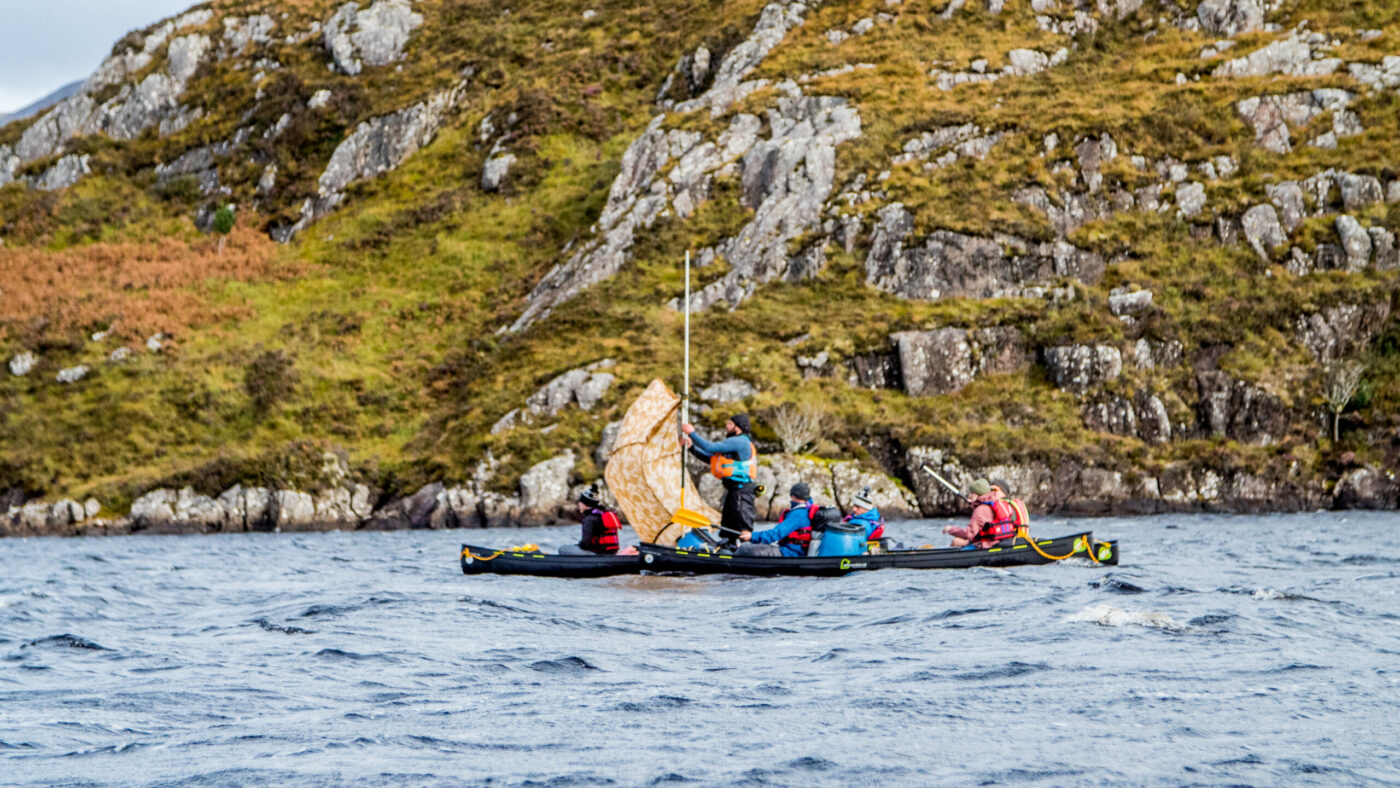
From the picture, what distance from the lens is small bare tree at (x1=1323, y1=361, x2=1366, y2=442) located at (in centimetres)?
6072

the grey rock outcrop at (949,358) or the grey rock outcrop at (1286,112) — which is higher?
the grey rock outcrop at (1286,112)

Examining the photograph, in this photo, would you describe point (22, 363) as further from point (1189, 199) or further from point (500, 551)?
point (1189, 199)

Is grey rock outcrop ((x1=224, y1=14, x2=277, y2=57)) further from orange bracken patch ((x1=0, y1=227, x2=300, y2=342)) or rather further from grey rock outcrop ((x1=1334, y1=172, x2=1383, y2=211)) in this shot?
grey rock outcrop ((x1=1334, y1=172, x2=1383, y2=211))

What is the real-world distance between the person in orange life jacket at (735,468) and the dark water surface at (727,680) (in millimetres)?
1837

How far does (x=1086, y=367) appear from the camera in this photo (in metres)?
65.4

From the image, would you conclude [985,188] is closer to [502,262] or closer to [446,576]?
[502,262]

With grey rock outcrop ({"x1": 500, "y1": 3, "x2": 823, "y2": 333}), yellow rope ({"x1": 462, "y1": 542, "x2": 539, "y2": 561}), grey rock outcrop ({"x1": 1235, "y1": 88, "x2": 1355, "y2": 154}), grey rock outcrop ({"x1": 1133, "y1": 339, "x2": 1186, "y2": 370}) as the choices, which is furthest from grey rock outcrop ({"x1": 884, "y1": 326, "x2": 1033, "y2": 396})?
yellow rope ({"x1": 462, "y1": 542, "x2": 539, "y2": 561})

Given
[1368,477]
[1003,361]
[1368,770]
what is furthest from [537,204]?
[1368,770]

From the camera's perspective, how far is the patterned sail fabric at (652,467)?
1192 inches

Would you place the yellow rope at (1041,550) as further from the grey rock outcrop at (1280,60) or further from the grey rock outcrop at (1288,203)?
the grey rock outcrop at (1280,60)

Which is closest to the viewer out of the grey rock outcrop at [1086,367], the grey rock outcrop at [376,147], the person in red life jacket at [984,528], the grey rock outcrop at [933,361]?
the person in red life jacket at [984,528]

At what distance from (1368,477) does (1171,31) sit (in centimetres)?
4931

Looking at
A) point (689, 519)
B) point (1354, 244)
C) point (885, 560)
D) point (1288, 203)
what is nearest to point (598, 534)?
point (689, 519)

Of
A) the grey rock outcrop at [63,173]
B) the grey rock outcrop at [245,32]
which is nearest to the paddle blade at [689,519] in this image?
the grey rock outcrop at [63,173]
